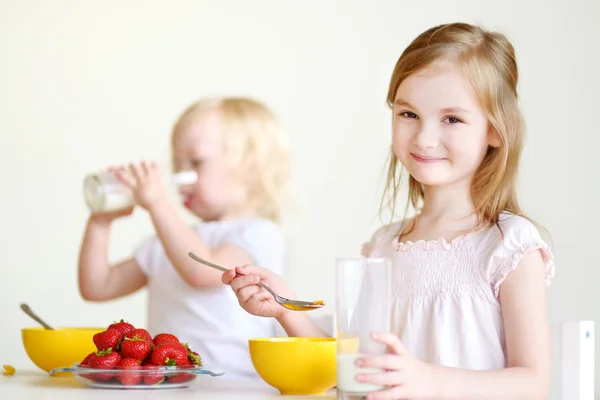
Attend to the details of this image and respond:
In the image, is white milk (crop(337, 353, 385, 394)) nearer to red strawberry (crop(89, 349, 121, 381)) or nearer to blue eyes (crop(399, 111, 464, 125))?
red strawberry (crop(89, 349, 121, 381))

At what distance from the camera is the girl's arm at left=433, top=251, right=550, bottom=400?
974mm

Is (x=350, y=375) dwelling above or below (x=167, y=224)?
below

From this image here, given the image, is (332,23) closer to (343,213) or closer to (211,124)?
(343,213)

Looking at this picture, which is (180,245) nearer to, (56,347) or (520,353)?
(56,347)

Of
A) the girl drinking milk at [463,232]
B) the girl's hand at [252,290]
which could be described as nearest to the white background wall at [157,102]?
the girl drinking milk at [463,232]

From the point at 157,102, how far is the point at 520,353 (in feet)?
7.88

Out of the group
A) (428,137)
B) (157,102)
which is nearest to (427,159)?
(428,137)

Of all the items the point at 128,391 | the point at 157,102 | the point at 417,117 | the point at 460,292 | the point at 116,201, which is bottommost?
→ the point at 128,391

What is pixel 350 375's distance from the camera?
89 cm

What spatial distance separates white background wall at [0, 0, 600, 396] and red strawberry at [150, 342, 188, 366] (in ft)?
6.27

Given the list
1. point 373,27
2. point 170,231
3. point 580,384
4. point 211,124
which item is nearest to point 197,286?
point 170,231

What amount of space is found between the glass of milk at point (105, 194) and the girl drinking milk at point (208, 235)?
0.07 feet

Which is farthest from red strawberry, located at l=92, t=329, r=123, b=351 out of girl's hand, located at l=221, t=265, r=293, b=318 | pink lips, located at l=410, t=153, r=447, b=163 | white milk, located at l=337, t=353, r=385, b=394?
pink lips, located at l=410, t=153, r=447, b=163

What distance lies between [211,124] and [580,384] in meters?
1.30
